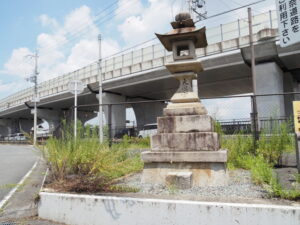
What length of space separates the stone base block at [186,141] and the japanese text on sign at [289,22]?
2714mm

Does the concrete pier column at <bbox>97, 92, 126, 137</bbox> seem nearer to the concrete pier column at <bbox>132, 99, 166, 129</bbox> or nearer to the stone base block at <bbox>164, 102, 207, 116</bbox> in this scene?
the concrete pier column at <bbox>132, 99, 166, 129</bbox>

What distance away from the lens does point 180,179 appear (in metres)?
4.98

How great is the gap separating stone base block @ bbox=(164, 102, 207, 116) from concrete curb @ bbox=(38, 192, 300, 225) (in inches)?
98.8

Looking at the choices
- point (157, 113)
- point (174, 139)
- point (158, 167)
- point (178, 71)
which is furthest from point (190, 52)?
point (157, 113)

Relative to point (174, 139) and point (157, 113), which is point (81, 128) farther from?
point (157, 113)

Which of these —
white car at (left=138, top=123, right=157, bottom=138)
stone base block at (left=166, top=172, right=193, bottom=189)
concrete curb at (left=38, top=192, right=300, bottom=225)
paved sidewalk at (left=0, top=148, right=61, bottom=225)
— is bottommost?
paved sidewalk at (left=0, top=148, right=61, bottom=225)

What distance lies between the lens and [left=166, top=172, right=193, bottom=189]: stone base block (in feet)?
16.2

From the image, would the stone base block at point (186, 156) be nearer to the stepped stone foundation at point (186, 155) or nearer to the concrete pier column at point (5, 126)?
the stepped stone foundation at point (186, 155)

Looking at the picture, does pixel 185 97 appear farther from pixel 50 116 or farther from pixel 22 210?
pixel 50 116

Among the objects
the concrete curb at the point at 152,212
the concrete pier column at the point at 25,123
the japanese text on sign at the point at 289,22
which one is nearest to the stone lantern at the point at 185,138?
the concrete curb at the point at 152,212

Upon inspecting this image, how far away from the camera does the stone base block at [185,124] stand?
552 centimetres

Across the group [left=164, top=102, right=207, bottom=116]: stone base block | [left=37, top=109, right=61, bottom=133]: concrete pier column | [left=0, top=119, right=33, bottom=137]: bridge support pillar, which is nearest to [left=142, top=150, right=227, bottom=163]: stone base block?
[left=164, top=102, right=207, bottom=116]: stone base block

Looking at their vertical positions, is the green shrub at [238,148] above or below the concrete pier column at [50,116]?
below

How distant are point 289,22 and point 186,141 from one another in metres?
3.57
